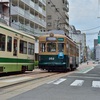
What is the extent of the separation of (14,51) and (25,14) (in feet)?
118

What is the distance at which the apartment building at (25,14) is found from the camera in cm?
5000

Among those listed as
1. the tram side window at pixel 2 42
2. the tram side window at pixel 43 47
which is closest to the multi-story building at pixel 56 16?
the tram side window at pixel 43 47

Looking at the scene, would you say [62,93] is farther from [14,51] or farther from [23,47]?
[23,47]

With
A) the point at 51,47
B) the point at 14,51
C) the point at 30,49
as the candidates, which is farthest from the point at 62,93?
the point at 51,47

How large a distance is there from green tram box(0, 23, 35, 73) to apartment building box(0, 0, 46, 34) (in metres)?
20.2

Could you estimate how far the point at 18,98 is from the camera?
10453 mm

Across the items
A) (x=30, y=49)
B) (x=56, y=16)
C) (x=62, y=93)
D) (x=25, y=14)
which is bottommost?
(x=62, y=93)

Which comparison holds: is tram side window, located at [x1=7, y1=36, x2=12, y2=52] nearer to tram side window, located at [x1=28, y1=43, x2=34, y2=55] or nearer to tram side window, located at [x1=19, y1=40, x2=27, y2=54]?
tram side window, located at [x1=19, y1=40, x2=27, y2=54]

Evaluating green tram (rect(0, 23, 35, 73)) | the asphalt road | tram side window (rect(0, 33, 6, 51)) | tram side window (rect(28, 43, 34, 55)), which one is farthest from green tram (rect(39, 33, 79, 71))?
the asphalt road

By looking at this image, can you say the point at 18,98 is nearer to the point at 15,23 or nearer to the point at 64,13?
the point at 15,23

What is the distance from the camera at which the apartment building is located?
5000 cm

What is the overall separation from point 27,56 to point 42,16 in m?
46.7

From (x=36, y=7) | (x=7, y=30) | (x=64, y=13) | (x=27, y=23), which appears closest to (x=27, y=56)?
(x=7, y=30)

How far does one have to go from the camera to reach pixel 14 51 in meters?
21.5
